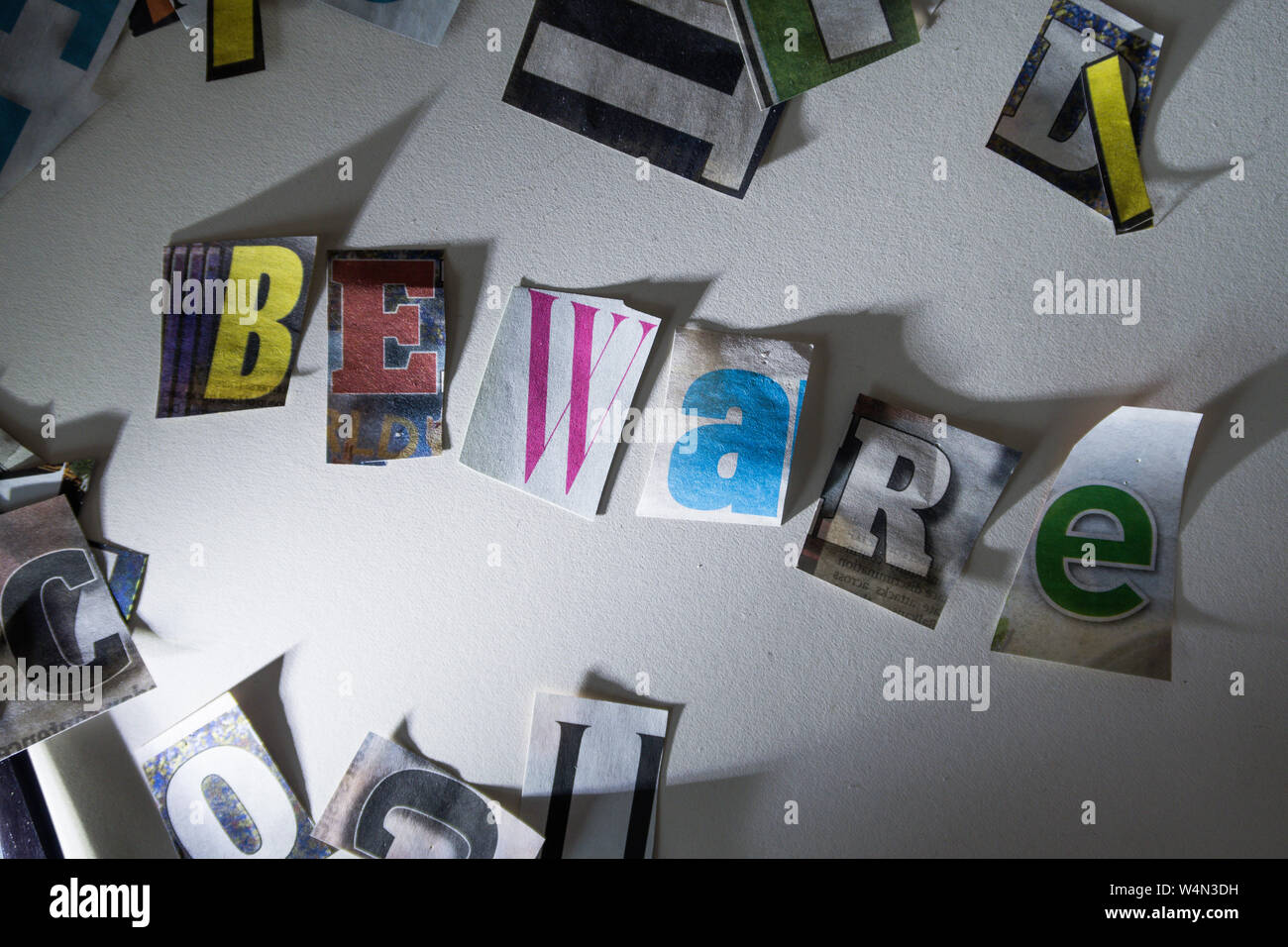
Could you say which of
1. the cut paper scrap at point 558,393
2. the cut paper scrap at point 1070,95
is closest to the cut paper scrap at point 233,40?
the cut paper scrap at point 558,393

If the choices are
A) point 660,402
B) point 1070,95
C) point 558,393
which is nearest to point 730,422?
point 660,402

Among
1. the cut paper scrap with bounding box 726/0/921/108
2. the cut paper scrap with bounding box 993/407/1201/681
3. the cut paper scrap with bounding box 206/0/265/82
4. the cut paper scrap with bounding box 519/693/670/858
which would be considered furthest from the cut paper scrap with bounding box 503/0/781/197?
the cut paper scrap with bounding box 519/693/670/858

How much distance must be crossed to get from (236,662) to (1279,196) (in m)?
1.44

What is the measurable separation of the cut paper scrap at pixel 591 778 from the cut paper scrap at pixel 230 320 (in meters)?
0.54

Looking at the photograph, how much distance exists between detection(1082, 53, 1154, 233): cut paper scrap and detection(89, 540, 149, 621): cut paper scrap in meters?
1.29

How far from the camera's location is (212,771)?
3.15 ft

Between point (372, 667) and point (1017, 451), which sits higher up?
point (1017, 451)

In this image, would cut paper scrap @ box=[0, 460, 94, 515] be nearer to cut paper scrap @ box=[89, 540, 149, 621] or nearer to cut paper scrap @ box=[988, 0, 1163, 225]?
cut paper scrap @ box=[89, 540, 149, 621]

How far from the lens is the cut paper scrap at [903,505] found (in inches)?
36.2

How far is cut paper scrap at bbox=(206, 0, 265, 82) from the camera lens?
2.82 feet

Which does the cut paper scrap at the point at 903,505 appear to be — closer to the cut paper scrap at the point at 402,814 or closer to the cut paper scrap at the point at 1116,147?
the cut paper scrap at the point at 1116,147
